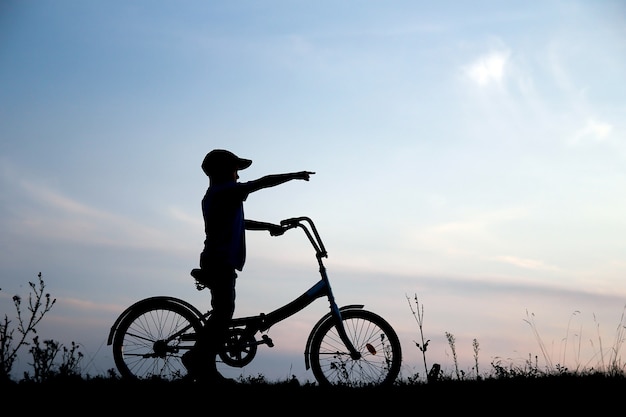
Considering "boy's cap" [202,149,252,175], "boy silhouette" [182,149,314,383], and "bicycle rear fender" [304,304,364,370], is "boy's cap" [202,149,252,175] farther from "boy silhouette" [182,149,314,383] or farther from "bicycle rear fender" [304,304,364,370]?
"bicycle rear fender" [304,304,364,370]

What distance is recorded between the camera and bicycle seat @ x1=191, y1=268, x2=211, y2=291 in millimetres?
7297

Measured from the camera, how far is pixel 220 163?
748cm

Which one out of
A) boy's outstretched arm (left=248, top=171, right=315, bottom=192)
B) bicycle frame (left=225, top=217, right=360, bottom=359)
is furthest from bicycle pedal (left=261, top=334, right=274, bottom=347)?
boy's outstretched arm (left=248, top=171, right=315, bottom=192)

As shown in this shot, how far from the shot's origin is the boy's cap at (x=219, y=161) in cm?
748

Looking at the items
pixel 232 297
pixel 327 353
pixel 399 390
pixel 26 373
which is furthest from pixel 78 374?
pixel 399 390

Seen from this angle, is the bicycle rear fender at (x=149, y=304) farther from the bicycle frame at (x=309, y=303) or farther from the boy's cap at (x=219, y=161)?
the boy's cap at (x=219, y=161)

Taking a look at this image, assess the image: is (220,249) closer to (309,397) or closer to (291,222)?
(291,222)

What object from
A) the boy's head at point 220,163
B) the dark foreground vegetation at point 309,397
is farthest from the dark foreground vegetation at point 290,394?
the boy's head at point 220,163

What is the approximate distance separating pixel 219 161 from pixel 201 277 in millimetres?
1402

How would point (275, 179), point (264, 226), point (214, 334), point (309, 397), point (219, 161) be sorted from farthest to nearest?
point (264, 226)
point (219, 161)
point (214, 334)
point (275, 179)
point (309, 397)

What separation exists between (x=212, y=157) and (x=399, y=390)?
362 centimetres

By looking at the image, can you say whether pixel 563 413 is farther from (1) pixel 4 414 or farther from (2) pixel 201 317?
(1) pixel 4 414

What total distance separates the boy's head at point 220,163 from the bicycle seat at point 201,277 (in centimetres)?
115

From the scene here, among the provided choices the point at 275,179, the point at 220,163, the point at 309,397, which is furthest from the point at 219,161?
the point at 309,397
